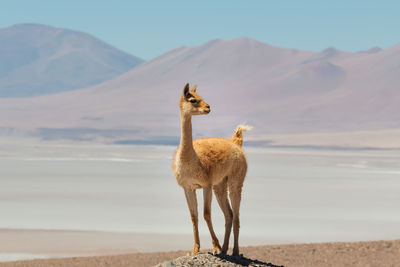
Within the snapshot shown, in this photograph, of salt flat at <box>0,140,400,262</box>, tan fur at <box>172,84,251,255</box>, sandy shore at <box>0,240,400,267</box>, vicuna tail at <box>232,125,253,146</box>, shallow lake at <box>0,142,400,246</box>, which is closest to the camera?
tan fur at <box>172,84,251,255</box>

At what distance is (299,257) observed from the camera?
48.0 feet

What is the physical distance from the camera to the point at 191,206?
884cm

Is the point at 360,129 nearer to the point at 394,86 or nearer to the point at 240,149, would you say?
the point at 394,86

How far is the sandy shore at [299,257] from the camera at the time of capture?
1416 centimetres

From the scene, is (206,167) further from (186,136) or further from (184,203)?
(184,203)

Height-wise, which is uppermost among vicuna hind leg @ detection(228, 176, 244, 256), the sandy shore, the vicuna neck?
the vicuna neck

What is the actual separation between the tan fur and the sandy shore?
15.1ft

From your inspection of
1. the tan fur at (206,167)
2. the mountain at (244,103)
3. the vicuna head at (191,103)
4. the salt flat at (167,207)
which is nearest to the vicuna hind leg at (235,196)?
the tan fur at (206,167)

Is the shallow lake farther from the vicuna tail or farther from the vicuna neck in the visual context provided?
the vicuna neck

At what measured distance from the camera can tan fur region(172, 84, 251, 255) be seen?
343 inches

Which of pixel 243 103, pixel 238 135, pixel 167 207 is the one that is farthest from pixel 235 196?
pixel 243 103

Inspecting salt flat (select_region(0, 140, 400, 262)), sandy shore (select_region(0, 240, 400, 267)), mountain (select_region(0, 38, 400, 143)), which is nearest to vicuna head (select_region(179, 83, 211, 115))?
sandy shore (select_region(0, 240, 400, 267))

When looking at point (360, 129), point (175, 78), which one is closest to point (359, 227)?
point (360, 129)

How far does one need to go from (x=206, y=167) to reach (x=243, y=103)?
14728 centimetres
